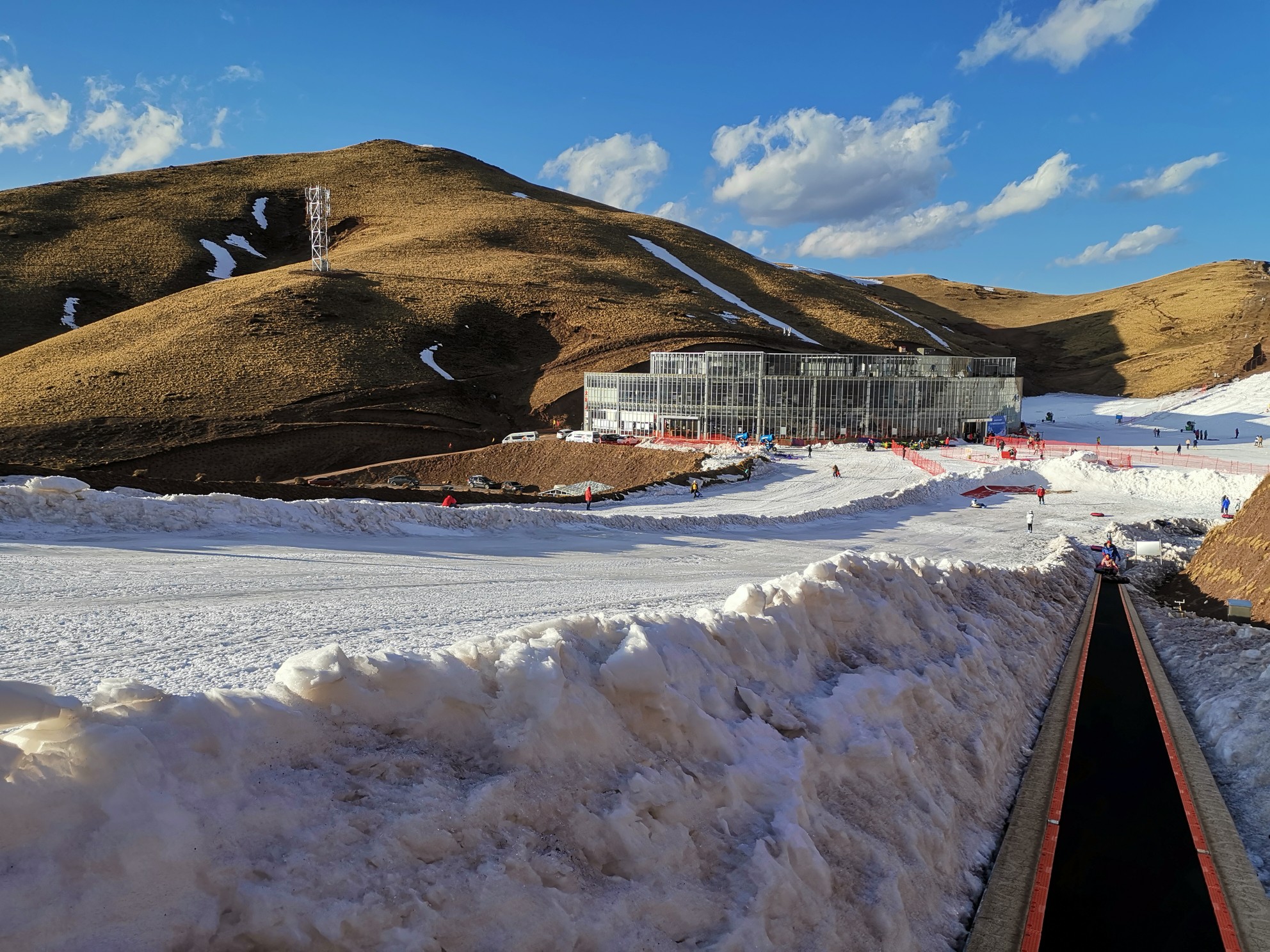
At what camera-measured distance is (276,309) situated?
7488cm

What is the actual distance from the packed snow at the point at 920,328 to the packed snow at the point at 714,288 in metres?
26.9

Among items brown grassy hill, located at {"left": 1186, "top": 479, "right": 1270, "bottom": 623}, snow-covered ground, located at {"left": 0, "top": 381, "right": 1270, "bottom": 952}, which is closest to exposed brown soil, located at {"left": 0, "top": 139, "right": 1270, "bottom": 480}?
snow-covered ground, located at {"left": 0, "top": 381, "right": 1270, "bottom": 952}

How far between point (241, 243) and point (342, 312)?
44.9 metres

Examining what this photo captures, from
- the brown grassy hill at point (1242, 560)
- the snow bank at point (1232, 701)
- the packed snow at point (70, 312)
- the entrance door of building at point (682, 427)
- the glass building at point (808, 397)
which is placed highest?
the packed snow at point (70, 312)

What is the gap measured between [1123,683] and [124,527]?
56.6 ft

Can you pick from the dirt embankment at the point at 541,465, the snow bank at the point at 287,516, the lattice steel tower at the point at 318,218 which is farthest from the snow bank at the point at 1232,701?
the lattice steel tower at the point at 318,218

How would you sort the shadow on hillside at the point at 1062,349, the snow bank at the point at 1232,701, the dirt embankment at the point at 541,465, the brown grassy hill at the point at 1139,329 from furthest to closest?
the shadow on hillside at the point at 1062,349
the brown grassy hill at the point at 1139,329
the dirt embankment at the point at 541,465
the snow bank at the point at 1232,701

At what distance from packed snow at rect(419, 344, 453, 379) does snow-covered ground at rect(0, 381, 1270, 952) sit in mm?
62252

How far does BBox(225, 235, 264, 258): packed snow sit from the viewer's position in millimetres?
109750

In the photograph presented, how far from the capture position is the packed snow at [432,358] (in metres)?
74.1

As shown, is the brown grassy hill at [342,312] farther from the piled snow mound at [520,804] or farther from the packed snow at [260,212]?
the piled snow mound at [520,804]

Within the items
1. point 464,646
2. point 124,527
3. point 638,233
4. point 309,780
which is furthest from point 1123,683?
point 638,233

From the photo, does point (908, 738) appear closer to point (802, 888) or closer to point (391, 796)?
point (802, 888)

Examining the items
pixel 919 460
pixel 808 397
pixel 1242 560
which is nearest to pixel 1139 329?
pixel 808 397
